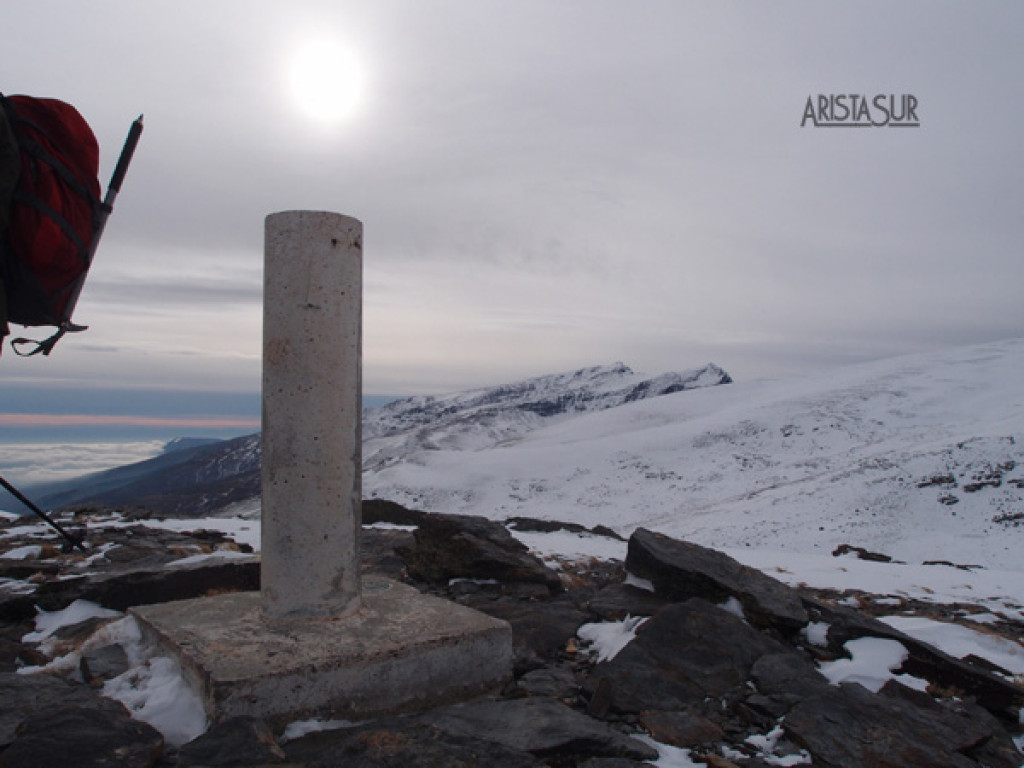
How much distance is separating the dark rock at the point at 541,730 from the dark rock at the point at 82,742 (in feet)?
4.76

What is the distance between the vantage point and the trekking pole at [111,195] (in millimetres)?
4621

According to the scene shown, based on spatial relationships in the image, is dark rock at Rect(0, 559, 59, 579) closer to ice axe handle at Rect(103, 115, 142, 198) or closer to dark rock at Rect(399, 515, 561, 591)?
dark rock at Rect(399, 515, 561, 591)

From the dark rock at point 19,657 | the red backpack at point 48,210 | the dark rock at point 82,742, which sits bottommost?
the dark rock at point 19,657

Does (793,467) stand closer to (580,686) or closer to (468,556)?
(468,556)

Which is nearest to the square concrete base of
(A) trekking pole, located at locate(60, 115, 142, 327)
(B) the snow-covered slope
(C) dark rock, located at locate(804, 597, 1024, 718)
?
(A) trekking pole, located at locate(60, 115, 142, 327)

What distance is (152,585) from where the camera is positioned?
635 centimetres

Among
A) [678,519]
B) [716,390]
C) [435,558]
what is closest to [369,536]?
[435,558]

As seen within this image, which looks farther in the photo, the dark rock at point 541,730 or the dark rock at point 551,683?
the dark rock at point 551,683

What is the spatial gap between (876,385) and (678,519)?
1450 inches

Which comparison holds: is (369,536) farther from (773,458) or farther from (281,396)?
(773,458)

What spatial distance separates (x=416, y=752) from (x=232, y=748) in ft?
3.12

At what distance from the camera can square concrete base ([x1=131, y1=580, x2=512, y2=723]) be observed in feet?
13.5

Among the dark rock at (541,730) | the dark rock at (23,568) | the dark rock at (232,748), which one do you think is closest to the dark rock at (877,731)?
the dark rock at (541,730)

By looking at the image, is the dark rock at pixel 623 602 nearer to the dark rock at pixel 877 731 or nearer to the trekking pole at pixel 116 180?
the dark rock at pixel 877 731
